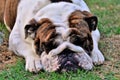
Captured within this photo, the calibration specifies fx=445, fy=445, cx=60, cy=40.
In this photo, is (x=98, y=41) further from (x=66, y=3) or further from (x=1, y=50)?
(x=1, y=50)

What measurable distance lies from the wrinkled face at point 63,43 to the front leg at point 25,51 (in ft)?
0.28

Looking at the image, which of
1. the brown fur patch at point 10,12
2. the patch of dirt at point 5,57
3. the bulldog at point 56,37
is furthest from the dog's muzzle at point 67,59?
the brown fur patch at point 10,12

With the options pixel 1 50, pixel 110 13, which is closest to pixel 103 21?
pixel 110 13

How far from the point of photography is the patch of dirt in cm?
482

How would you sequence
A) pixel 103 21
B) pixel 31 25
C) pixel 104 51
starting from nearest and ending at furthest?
pixel 31 25 < pixel 104 51 < pixel 103 21

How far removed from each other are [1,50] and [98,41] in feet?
3.74

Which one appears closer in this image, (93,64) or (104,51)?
(93,64)

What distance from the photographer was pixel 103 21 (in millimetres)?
6297

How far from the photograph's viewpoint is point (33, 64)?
4.52 metres

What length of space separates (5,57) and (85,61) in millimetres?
1081

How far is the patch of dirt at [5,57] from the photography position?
4820mm

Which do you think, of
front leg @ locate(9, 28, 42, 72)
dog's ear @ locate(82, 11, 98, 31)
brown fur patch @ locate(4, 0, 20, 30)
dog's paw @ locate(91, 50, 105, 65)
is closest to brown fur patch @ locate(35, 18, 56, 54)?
front leg @ locate(9, 28, 42, 72)

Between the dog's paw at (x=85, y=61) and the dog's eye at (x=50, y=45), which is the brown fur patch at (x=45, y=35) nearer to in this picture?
the dog's eye at (x=50, y=45)

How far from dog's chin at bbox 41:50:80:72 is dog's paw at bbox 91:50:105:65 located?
341mm
